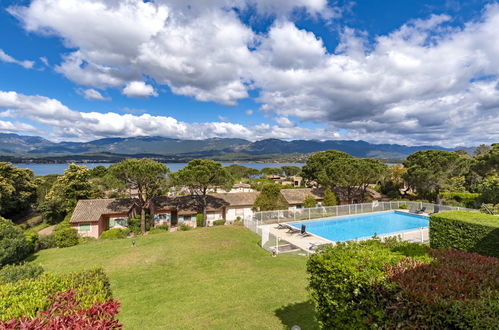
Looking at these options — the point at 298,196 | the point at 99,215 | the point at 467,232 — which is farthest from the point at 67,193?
the point at 467,232

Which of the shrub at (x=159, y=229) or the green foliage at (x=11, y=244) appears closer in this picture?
the green foliage at (x=11, y=244)

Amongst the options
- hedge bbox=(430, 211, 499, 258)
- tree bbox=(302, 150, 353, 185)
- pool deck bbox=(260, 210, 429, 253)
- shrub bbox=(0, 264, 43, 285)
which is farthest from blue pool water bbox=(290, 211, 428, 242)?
shrub bbox=(0, 264, 43, 285)

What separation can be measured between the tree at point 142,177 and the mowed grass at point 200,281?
7.03 metres

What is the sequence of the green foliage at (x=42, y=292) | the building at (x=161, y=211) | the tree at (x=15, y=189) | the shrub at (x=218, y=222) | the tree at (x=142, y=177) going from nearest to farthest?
the green foliage at (x=42, y=292) → the tree at (x=142, y=177) → the building at (x=161, y=211) → the shrub at (x=218, y=222) → the tree at (x=15, y=189)

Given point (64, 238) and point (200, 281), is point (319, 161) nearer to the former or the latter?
point (200, 281)

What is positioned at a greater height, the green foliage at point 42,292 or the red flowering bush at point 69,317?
the red flowering bush at point 69,317

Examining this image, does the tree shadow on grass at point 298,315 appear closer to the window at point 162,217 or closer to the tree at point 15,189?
the window at point 162,217

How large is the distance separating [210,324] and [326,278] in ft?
13.9

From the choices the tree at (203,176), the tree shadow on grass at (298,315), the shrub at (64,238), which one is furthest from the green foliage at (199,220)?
the tree shadow on grass at (298,315)

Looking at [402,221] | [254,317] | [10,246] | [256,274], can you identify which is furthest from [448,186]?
[10,246]

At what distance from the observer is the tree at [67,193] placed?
98.2 ft

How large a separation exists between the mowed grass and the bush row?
96.1 inches

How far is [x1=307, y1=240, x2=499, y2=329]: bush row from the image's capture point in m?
3.15

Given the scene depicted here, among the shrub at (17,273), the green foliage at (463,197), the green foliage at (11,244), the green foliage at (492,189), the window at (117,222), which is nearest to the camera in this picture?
the shrub at (17,273)
